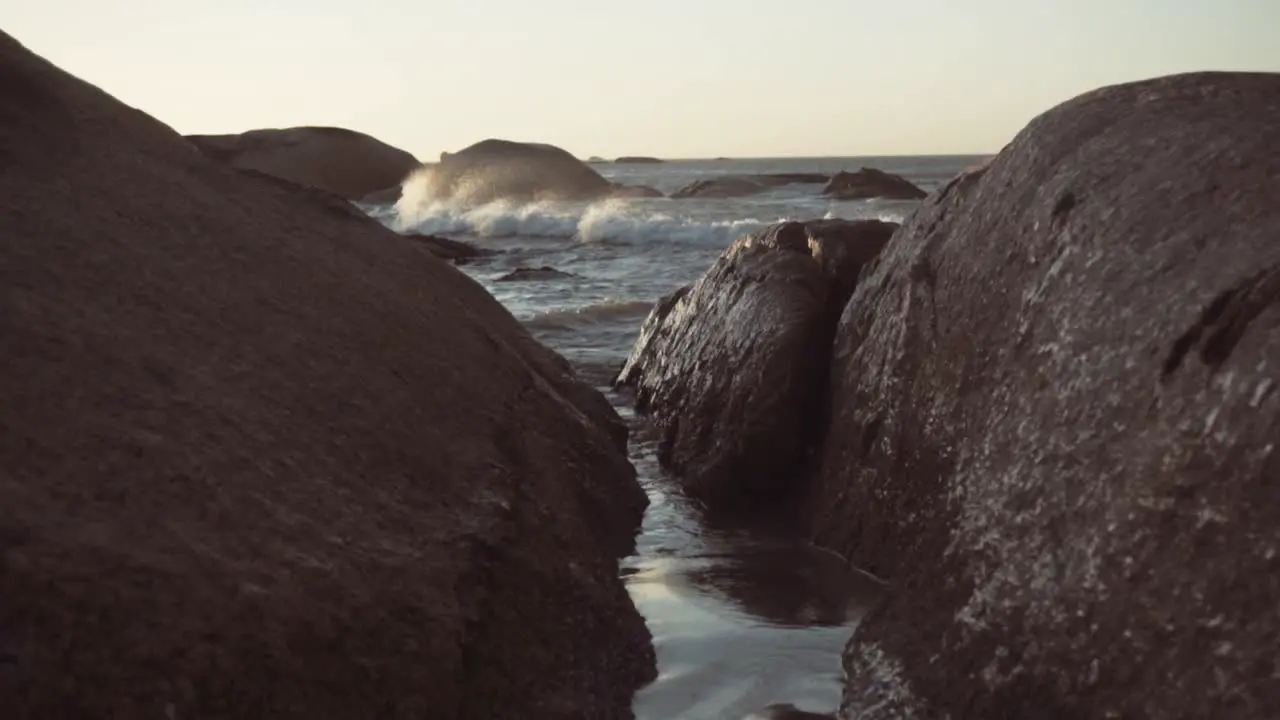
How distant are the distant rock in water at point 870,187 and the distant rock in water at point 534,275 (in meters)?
19.0

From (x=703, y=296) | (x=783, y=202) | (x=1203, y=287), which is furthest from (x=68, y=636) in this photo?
(x=783, y=202)

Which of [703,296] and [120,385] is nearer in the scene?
[120,385]

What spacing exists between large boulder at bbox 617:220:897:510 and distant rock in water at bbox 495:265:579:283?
25.2ft

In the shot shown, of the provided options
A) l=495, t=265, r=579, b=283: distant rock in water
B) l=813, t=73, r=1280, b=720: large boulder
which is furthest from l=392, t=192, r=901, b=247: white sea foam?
l=813, t=73, r=1280, b=720: large boulder

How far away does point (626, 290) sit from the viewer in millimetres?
10922

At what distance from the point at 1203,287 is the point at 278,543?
130 cm

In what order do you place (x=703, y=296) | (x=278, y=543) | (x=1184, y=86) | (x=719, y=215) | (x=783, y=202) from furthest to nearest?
(x=783, y=202) < (x=719, y=215) < (x=703, y=296) < (x=1184, y=86) < (x=278, y=543)

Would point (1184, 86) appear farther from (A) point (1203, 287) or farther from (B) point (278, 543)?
(B) point (278, 543)

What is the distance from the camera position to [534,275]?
12.6 m

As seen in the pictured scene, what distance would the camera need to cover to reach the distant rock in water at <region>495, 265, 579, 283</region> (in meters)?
12.3

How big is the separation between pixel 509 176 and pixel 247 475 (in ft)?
109

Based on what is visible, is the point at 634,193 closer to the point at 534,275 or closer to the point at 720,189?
the point at 720,189

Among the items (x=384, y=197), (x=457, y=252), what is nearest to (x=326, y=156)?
(x=384, y=197)

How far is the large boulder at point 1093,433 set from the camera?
147cm
